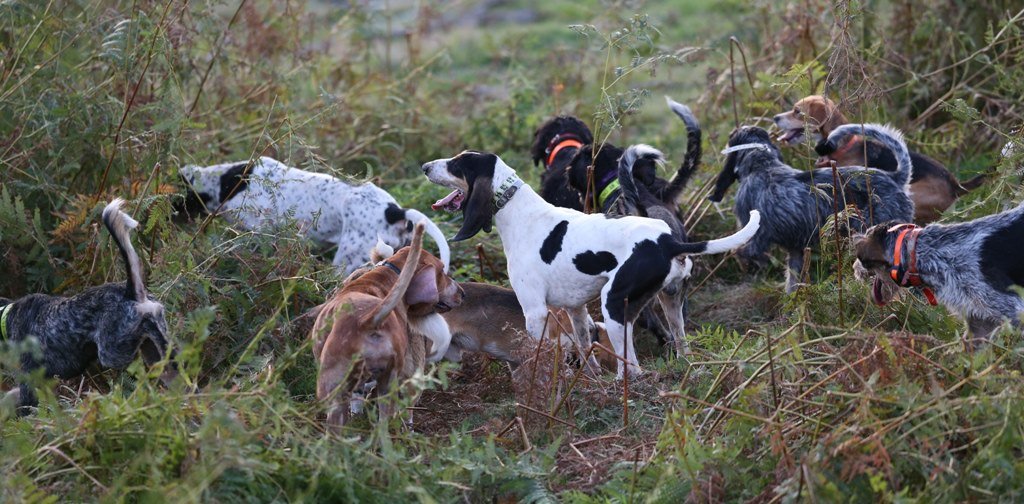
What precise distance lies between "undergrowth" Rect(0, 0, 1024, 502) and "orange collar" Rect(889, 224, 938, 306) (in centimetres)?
17

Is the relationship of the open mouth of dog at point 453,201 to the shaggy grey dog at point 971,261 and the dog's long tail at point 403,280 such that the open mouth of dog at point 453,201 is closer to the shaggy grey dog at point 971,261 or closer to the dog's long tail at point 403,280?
the dog's long tail at point 403,280

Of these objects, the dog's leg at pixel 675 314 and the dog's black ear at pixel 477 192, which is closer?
the dog's black ear at pixel 477 192

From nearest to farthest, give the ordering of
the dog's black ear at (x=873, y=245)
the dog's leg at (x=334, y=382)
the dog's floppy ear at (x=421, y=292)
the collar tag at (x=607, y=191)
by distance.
Result: the dog's leg at (x=334, y=382) < the dog's floppy ear at (x=421, y=292) < the dog's black ear at (x=873, y=245) < the collar tag at (x=607, y=191)

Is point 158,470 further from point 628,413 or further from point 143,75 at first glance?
point 143,75

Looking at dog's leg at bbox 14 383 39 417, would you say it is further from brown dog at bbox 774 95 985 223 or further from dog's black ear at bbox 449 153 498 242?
brown dog at bbox 774 95 985 223

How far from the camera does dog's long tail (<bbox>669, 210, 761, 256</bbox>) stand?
588cm

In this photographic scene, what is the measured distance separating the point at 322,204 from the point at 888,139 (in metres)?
3.69

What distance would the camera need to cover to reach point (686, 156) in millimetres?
7617

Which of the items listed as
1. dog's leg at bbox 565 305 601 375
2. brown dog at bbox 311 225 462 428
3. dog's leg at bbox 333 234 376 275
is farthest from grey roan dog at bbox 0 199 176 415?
dog's leg at bbox 565 305 601 375

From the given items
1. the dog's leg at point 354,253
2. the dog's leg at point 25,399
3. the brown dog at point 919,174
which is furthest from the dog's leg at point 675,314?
the dog's leg at point 25,399

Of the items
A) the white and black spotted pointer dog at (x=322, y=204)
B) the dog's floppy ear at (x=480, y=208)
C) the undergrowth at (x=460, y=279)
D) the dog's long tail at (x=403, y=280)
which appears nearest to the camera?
the undergrowth at (x=460, y=279)

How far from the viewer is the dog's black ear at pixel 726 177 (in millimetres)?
7578

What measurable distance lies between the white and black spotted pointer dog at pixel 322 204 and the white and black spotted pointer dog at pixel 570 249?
1.04 m

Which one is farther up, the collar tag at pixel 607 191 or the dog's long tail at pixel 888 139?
the dog's long tail at pixel 888 139
